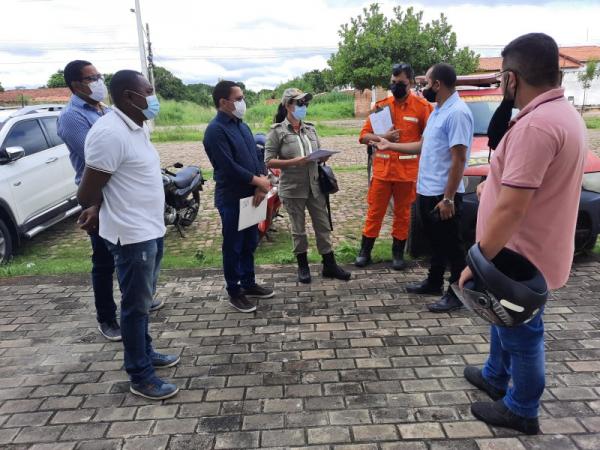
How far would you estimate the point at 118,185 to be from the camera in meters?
2.63

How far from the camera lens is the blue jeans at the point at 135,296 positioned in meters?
2.71

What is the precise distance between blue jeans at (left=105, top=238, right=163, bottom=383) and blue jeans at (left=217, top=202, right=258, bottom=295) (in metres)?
1.12

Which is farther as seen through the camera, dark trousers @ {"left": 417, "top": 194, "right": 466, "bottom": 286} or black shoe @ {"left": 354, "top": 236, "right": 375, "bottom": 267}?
black shoe @ {"left": 354, "top": 236, "right": 375, "bottom": 267}

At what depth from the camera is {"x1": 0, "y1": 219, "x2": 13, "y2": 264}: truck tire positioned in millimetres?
5441

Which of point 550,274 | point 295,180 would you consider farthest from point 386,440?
point 295,180

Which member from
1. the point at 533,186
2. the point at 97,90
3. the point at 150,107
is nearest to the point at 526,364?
the point at 533,186

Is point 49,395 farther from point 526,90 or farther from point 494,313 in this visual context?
point 526,90

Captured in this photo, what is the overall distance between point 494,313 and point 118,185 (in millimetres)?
2119

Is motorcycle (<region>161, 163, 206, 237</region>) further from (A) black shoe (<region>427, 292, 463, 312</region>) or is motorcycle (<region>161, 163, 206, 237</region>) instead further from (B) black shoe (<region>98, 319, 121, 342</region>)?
(A) black shoe (<region>427, 292, 463, 312</region>)

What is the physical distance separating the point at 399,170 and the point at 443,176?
30.3 inches

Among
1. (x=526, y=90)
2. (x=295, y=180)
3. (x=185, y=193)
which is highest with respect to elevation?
(x=526, y=90)

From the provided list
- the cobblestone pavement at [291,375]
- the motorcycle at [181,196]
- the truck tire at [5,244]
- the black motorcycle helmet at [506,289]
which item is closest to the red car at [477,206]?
the cobblestone pavement at [291,375]

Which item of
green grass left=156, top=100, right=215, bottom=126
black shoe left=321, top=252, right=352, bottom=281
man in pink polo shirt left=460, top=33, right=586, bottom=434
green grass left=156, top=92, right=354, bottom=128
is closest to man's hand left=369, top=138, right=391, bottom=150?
black shoe left=321, top=252, right=352, bottom=281

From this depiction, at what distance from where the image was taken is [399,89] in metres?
4.48
